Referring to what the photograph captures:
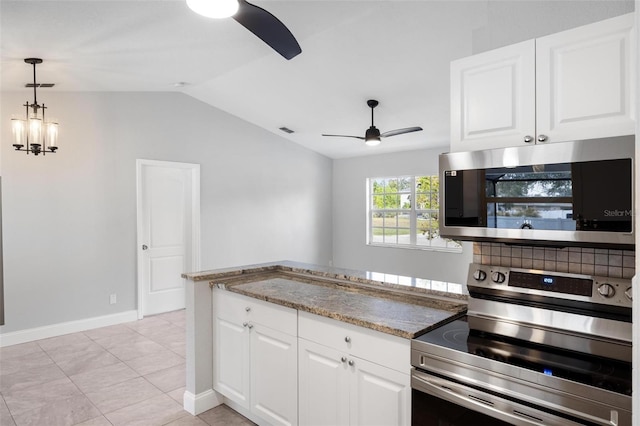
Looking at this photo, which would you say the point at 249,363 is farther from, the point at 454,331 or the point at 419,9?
the point at 419,9

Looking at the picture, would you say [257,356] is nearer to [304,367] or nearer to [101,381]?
[304,367]

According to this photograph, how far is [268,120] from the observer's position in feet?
19.9

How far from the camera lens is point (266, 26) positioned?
2.28m

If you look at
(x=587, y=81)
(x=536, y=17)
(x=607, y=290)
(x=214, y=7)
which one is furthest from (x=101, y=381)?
(x=536, y=17)

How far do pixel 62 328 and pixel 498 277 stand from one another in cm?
463

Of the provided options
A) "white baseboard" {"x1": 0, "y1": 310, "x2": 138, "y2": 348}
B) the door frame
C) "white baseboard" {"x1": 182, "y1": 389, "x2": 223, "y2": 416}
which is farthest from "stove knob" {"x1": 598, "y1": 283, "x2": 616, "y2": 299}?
"white baseboard" {"x1": 0, "y1": 310, "x2": 138, "y2": 348}

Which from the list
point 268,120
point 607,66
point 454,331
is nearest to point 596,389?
point 454,331

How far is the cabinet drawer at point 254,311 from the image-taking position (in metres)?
2.19

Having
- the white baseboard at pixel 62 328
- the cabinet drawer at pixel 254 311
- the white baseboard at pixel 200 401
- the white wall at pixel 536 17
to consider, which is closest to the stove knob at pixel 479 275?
the cabinet drawer at pixel 254 311

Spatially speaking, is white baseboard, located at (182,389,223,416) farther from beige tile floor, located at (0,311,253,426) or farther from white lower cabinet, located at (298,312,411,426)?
white lower cabinet, located at (298,312,411,426)

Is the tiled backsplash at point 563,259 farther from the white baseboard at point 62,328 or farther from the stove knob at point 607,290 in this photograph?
the white baseboard at point 62,328

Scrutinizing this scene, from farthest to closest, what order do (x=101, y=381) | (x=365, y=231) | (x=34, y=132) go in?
1. (x=365, y=231)
2. (x=34, y=132)
3. (x=101, y=381)

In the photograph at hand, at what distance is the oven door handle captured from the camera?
1.30 metres

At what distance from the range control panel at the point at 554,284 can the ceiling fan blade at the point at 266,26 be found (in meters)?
1.69
